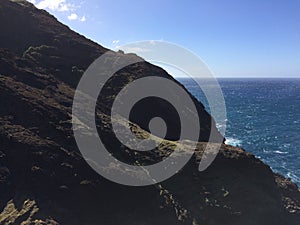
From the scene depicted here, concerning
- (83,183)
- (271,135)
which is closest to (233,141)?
(271,135)

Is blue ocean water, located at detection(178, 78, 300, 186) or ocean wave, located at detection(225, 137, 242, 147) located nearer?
blue ocean water, located at detection(178, 78, 300, 186)

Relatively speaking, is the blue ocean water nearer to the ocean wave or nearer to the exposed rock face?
the ocean wave

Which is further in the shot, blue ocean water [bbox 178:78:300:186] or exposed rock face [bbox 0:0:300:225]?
blue ocean water [bbox 178:78:300:186]

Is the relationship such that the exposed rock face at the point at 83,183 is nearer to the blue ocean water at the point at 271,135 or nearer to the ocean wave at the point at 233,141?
the blue ocean water at the point at 271,135

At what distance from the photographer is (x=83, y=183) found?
2791cm

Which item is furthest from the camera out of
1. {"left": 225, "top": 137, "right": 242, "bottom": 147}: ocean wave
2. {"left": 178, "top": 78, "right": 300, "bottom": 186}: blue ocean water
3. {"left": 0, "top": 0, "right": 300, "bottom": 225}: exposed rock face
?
{"left": 225, "top": 137, "right": 242, "bottom": 147}: ocean wave

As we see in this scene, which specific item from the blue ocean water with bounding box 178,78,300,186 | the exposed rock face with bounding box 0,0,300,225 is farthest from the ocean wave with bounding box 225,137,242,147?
the exposed rock face with bounding box 0,0,300,225

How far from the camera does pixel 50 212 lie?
82.7 feet

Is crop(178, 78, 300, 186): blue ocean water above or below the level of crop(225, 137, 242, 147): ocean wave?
above

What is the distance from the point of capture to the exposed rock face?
26.5 m

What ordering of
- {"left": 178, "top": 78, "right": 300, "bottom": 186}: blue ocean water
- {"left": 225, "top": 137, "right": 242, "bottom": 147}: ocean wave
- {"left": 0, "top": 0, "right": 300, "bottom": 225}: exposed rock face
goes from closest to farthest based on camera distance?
{"left": 0, "top": 0, "right": 300, "bottom": 225}: exposed rock face, {"left": 178, "top": 78, "right": 300, "bottom": 186}: blue ocean water, {"left": 225, "top": 137, "right": 242, "bottom": 147}: ocean wave

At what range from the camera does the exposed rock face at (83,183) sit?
2652 centimetres

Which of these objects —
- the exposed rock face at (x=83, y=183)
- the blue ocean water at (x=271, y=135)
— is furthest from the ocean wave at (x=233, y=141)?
the exposed rock face at (x=83, y=183)

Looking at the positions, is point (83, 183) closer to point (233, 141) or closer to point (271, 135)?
point (233, 141)
